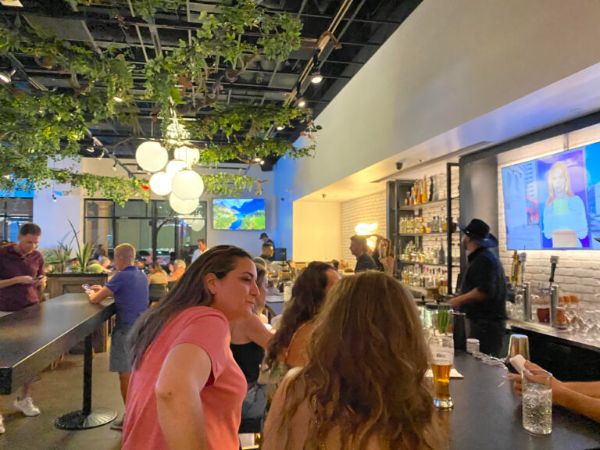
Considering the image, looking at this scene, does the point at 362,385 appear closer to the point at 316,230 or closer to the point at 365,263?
the point at 365,263

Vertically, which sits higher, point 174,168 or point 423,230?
point 174,168

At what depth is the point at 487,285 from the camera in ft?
13.7

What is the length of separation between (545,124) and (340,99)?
3.91 meters

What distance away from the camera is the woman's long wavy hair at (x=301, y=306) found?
8.46 feet

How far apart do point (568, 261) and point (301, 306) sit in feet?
9.28

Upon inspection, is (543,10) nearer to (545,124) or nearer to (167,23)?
(545,124)

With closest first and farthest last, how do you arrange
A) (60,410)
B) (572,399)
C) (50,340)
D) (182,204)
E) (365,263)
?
(572,399) < (50,340) < (60,410) < (365,263) < (182,204)

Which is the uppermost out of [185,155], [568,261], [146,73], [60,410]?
[146,73]

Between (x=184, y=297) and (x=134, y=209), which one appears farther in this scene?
(x=134, y=209)

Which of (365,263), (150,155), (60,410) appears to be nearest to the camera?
(60,410)

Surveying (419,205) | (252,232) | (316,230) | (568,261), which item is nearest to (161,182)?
(419,205)

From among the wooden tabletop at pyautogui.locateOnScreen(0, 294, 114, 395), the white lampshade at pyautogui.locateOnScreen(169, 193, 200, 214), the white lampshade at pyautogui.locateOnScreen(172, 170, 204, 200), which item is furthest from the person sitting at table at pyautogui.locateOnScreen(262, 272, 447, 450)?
the white lampshade at pyautogui.locateOnScreen(169, 193, 200, 214)

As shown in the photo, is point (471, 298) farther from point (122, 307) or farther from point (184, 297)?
point (184, 297)

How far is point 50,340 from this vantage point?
7.43 feet
